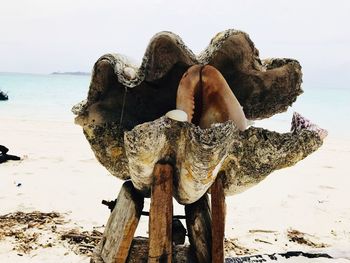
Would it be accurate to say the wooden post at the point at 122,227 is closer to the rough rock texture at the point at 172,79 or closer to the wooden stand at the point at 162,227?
the wooden stand at the point at 162,227

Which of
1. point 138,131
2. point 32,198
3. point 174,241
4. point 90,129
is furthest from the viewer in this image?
point 32,198

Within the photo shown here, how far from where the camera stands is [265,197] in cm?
713

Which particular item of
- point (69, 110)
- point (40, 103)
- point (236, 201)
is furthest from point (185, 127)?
point (40, 103)

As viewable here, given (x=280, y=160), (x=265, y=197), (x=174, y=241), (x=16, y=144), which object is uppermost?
(x=280, y=160)

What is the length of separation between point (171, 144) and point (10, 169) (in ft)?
21.9

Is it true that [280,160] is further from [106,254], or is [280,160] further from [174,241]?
[106,254]

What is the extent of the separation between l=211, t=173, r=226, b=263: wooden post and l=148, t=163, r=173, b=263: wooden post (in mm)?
260

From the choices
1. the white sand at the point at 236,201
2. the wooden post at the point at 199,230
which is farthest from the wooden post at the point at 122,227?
the white sand at the point at 236,201

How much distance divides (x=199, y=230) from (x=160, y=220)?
1.04 feet

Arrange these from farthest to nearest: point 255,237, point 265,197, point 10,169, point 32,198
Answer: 1. point 10,169
2. point 265,197
3. point 32,198
4. point 255,237


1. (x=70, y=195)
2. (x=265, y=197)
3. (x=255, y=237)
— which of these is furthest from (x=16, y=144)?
(x=255, y=237)

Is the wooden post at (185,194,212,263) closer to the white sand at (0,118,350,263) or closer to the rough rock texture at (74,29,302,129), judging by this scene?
the rough rock texture at (74,29,302,129)

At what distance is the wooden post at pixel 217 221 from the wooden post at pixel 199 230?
0.08 m

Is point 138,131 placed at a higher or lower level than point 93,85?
lower
